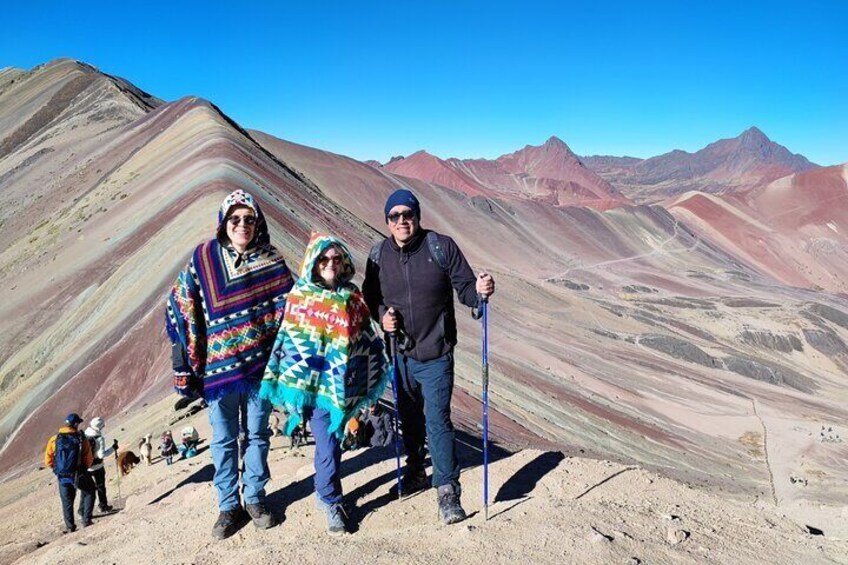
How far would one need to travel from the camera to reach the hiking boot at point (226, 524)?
389 cm

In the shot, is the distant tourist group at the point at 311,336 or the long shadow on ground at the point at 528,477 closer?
the distant tourist group at the point at 311,336

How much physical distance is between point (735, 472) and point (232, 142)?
75.6 ft

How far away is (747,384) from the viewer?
1062 inches

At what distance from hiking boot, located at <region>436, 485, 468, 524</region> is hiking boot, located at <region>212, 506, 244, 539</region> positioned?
1.38 m

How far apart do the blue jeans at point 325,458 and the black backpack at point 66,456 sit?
132 inches

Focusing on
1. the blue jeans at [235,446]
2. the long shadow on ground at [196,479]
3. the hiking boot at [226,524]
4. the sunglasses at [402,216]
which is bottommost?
the long shadow on ground at [196,479]

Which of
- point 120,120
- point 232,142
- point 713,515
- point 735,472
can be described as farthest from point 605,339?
point 120,120

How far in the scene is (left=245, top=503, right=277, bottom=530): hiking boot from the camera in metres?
3.94

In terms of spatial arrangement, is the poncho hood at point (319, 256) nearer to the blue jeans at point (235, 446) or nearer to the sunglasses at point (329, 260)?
the sunglasses at point (329, 260)

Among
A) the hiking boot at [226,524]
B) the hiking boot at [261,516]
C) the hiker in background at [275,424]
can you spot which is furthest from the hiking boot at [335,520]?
the hiker in background at [275,424]

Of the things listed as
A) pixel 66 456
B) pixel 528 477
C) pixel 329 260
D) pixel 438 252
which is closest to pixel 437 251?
A: pixel 438 252

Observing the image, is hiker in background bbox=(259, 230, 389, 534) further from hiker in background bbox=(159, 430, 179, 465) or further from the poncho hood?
hiker in background bbox=(159, 430, 179, 465)

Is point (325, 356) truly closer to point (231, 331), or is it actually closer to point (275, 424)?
point (231, 331)

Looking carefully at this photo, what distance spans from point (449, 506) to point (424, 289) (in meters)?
1.44
